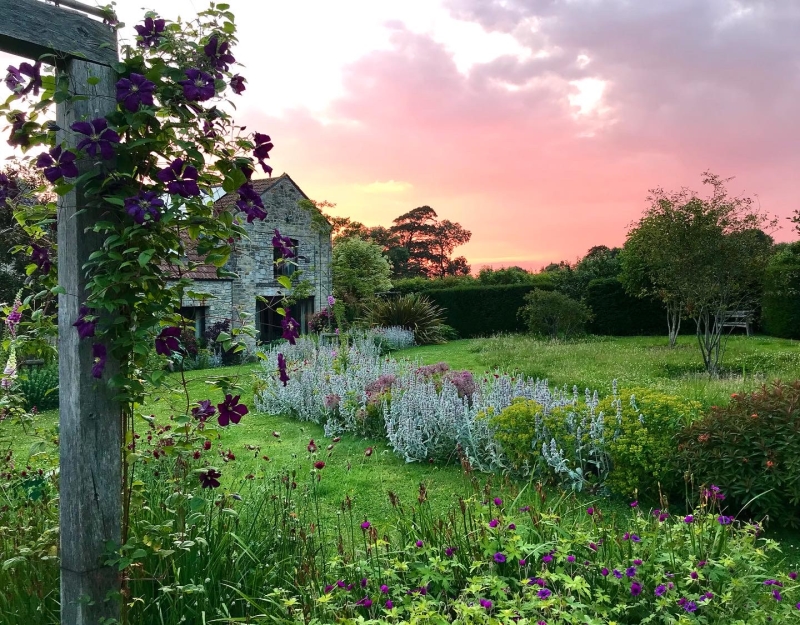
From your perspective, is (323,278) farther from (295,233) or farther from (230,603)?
(230,603)

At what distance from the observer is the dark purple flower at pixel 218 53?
2.33m

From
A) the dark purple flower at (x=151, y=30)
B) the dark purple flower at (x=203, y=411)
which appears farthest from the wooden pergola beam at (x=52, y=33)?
the dark purple flower at (x=203, y=411)

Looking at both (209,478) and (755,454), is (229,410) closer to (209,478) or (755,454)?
(209,478)

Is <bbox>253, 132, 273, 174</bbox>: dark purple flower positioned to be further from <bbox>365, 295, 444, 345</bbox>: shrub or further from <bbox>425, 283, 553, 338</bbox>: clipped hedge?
<bbox>425, 283, 553, 338</bbox>: clipped hedge

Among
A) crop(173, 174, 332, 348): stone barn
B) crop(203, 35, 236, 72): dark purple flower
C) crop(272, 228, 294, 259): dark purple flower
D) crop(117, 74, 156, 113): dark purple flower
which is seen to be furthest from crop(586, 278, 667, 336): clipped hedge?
crop(117, 74, 156, 113): dark purple flower

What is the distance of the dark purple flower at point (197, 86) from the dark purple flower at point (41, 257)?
3.28 ft

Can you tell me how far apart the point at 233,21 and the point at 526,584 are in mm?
2412

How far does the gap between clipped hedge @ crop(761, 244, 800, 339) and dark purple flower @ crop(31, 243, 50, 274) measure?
17973 millimetres

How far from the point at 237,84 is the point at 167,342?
1033 millimetres

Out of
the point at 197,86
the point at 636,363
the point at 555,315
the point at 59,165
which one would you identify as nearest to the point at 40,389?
the point at 59,165

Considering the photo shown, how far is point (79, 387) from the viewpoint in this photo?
88.5 inches

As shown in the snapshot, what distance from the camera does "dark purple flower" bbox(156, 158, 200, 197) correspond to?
2.16 metres

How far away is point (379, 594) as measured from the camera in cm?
247

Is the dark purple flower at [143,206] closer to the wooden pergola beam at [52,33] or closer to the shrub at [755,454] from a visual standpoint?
the wooden pergola beam at [52,33]
